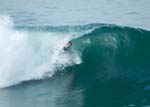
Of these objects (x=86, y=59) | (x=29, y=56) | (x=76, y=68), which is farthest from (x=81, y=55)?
(x=29, y=56)

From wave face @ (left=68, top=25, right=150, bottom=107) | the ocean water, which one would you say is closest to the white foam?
the ocean water

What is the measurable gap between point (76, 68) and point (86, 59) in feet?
2.67

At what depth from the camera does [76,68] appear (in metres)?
16.3

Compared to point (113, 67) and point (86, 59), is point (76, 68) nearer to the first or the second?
point (86, 59)

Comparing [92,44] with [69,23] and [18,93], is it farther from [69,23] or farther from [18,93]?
[69,23]

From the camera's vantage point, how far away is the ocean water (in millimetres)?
13023

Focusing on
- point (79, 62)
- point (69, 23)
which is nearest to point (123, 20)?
point (69, 23)

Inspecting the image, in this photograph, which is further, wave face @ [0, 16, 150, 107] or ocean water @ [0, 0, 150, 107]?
wave face @ [0, 16, 150, 107]

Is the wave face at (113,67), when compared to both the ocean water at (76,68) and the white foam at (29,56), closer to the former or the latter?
the ocean water at (76,68)

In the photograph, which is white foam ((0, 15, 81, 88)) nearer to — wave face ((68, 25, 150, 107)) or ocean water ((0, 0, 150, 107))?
ocean water ((0, 0, 150, 107))

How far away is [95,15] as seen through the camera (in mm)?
A: 27828

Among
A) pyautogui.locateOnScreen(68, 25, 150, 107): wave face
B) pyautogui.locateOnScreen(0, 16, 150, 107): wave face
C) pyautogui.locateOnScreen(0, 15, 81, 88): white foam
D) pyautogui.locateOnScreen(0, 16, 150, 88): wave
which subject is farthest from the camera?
pyautogui.locateOnScreen(0, 15, 81, 88): white foam

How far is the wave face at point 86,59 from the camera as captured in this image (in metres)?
14.4

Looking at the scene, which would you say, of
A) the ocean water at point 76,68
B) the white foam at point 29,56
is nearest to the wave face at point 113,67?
the ocean water at point 76,68
